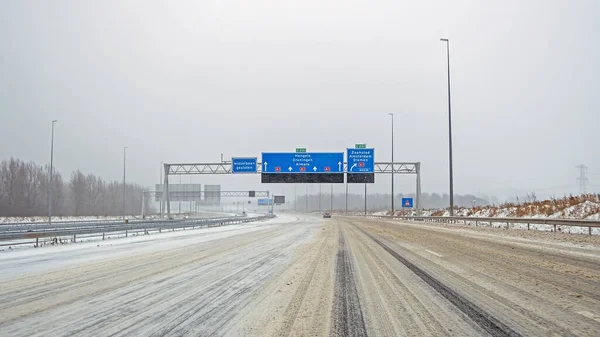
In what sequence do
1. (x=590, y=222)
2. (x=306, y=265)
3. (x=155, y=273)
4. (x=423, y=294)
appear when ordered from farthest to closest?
(x=590, y=222) < (x=306, y=265) < (x=155, y=273) < (x=423, y=294)

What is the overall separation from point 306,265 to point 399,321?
557 centimetres

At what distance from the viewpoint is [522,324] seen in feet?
15.2

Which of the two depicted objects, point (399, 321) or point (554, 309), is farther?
point (554, 309)

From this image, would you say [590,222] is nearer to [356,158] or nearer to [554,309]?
[554,309]

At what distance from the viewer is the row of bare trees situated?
71750 mm

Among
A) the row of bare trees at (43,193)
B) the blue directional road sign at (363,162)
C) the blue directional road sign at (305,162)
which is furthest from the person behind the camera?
the row of bare trees at (43,193)

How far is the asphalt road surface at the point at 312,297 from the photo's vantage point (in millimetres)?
4680

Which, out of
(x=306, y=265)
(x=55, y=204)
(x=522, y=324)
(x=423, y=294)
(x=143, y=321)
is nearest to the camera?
(x=522, y=324)

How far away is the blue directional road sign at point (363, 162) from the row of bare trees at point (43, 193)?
1288 inches

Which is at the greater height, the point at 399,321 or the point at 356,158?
the point at 356,158

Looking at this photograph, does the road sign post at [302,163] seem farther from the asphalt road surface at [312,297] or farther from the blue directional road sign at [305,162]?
the asphalt road surface at [312,297]

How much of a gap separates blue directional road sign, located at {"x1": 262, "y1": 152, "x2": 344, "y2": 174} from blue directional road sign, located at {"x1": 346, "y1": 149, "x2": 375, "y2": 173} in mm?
1425

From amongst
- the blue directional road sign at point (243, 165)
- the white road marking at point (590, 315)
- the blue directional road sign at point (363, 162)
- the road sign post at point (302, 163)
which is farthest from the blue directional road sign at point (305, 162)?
the white road marking at point (590, 315)

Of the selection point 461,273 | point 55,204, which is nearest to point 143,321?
point 461,273
